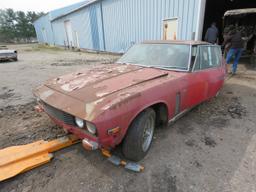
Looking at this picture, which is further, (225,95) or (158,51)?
(225,95)

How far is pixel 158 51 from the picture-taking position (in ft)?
10.7

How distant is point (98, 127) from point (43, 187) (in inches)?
41.9

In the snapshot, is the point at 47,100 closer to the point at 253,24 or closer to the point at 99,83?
the point at 99,83

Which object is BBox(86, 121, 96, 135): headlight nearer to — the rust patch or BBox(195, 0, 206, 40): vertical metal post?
the rust patch

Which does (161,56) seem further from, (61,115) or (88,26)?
(88,26)

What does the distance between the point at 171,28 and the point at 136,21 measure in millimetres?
3122

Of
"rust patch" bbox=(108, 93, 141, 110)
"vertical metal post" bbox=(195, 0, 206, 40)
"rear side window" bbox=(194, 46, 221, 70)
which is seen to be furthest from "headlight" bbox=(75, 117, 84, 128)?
"vertical metal post" bbox=(195, 0, 206, 40)

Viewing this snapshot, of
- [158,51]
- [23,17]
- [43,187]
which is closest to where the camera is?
[43,187]

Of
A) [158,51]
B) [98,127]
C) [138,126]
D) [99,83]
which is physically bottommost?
[138,126]

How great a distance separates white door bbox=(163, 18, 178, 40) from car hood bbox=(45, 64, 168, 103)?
670cm

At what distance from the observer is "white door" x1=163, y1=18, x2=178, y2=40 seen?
8.61 meters

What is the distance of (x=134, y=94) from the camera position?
80.0 inches

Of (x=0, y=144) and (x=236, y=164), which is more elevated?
(x=0, y=144)

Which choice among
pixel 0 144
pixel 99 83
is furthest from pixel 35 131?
pixel 99 83
